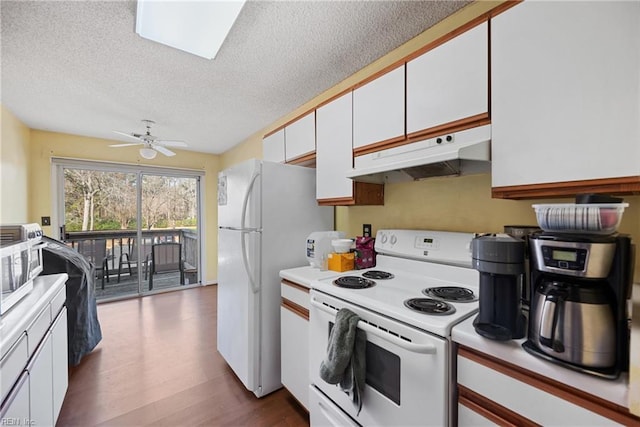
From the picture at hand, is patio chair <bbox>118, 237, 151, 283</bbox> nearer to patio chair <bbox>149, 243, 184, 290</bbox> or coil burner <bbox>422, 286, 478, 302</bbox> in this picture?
patio chair <bbox>149, 243, 184, 290</bbox>

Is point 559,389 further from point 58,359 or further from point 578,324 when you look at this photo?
point 58,359

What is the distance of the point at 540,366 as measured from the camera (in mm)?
743

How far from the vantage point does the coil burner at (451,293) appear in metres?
1.21

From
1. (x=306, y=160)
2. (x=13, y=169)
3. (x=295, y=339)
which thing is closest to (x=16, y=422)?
(x=295, y=339)

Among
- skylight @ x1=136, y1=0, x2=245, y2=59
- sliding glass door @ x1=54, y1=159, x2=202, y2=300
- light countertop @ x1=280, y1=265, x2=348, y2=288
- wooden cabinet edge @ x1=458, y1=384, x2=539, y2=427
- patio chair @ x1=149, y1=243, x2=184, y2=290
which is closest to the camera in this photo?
wooden cabinet edge @ x1=458, y1=384, x2=539, y2=427

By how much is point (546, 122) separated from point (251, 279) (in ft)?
5.82

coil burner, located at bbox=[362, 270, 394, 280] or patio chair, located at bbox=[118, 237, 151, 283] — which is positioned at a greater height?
coil burner, located at bbox=[362, 270, 394, 280]

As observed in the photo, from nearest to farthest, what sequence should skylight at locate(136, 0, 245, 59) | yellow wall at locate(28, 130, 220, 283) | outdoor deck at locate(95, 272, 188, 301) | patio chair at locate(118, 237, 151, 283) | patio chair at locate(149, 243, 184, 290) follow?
skylight at locate(136, 0, 245, 59) → yellow wall at locate(28, 130, 220, 283) → outdoor deck at locate(95, 272, 188, 301) → patio chair at locate(118, 237, 151, 283) → patio chair at locate(149, 243, 184, 290)

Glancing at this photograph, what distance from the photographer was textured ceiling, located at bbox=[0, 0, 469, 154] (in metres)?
1.55

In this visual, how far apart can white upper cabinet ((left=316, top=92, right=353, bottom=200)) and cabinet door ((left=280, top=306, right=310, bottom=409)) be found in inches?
35.3

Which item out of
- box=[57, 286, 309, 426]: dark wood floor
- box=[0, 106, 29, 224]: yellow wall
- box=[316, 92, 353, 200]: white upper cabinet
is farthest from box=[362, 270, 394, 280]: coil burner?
box=[0, 106, 29, 224]: yellow wall

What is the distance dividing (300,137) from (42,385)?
7.10 ft

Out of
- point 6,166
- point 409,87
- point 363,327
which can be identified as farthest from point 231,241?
point 6,166

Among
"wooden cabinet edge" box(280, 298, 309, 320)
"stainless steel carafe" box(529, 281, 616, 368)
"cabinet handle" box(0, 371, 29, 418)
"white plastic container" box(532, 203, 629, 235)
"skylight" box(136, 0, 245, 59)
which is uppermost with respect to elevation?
"skylight" box(136, 0, 245, 59)
